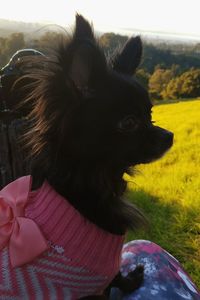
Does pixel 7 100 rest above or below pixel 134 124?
below

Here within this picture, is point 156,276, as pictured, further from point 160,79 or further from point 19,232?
point 160,79

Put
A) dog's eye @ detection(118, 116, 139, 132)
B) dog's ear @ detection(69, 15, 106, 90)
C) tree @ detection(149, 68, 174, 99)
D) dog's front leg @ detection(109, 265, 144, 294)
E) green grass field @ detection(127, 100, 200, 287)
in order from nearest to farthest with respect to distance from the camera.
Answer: dog's ear @ detection(69, 15, 106, 90) → dog's eye @ detection(118, 116, 139, 132) → dog's front leg @ detection(109, 265, 144, 294) → green grass field @ detection(127, 100, 200, 287) → tree @ detection(149, 68, 174, 99)

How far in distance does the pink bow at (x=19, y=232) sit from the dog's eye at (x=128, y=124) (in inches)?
22.0

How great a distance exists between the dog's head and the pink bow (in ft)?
0.79

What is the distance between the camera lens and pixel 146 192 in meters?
4.66

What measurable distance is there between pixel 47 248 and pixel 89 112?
Result: 652 millimetres

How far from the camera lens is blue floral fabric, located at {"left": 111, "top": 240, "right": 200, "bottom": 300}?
7.75 feet

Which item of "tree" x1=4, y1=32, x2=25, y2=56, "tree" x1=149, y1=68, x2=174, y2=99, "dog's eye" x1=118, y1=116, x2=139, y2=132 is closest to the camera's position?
"dog's eye" x1=118, y1=116, x2=139, y2=132

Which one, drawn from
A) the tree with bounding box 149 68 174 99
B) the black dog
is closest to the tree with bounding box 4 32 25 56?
the black dog

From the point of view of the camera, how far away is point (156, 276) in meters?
2.50

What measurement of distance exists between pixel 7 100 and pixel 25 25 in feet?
1.82

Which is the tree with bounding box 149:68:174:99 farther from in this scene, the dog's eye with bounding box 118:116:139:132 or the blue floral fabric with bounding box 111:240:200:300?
the dog's eye with bounding box 118:116:139:132

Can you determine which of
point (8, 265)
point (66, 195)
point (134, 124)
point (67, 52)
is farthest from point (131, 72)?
point (8, 265)

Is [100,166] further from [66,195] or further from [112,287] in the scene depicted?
[112,287]
